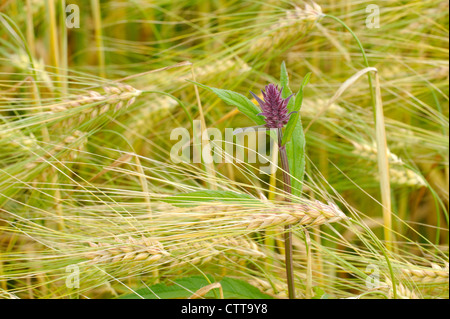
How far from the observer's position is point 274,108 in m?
0.53

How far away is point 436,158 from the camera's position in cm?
122

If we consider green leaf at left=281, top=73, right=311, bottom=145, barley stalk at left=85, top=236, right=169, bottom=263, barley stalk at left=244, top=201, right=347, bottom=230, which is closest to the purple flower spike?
green leaf at left=281, top=73, right=311, bottom=145

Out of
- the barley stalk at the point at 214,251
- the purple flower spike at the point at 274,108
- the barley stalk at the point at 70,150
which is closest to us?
the purple flower spike at the point at 274,108

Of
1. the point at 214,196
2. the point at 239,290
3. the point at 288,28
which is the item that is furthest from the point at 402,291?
the point at 288,28

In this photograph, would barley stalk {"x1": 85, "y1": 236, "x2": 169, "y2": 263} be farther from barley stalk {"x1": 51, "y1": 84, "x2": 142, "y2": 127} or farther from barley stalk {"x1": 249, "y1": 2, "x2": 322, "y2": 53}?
barley stalk {"x1": 249, "y1": 2, "x2": 322, "y2": 53}

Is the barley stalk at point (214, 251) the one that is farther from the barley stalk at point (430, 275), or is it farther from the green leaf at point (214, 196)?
the barley stalk at point (430, 275)

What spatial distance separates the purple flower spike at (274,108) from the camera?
20.6 inches

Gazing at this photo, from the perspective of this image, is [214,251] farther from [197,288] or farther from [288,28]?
[288,28]

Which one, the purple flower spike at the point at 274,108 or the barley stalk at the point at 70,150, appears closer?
the purple flower spike at the point at 274,108

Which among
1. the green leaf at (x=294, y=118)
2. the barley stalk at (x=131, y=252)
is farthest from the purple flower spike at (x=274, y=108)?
the barley stalk at (x=131, y=252)

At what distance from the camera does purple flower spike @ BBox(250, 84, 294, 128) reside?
1.72ft
